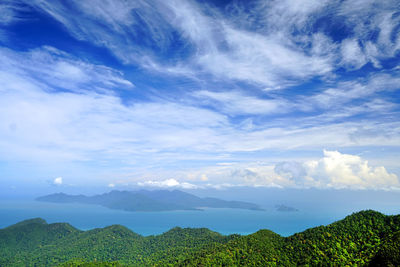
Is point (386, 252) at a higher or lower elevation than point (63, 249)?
higher

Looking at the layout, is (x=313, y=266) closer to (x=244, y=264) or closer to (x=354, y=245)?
(x=354, y=245)

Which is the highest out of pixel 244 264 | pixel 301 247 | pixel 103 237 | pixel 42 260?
Result: pixel 301 247

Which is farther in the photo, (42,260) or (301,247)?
(42,260)

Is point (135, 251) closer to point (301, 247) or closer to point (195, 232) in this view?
point (195, 232)

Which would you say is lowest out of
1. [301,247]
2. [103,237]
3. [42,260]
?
[42,260]

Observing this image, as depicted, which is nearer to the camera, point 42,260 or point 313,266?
point 313,266

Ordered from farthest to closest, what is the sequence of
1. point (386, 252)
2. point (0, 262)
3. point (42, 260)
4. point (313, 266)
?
point (42, 260) → point (0, 262) → point (313, 266) → point (386, 252)

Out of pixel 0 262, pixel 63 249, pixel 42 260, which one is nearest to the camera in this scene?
pixel 0 262

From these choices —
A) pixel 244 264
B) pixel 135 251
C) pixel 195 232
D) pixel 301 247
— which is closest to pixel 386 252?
pixel 301 247

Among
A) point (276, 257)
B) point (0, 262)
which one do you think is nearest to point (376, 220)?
point (276, 257)
